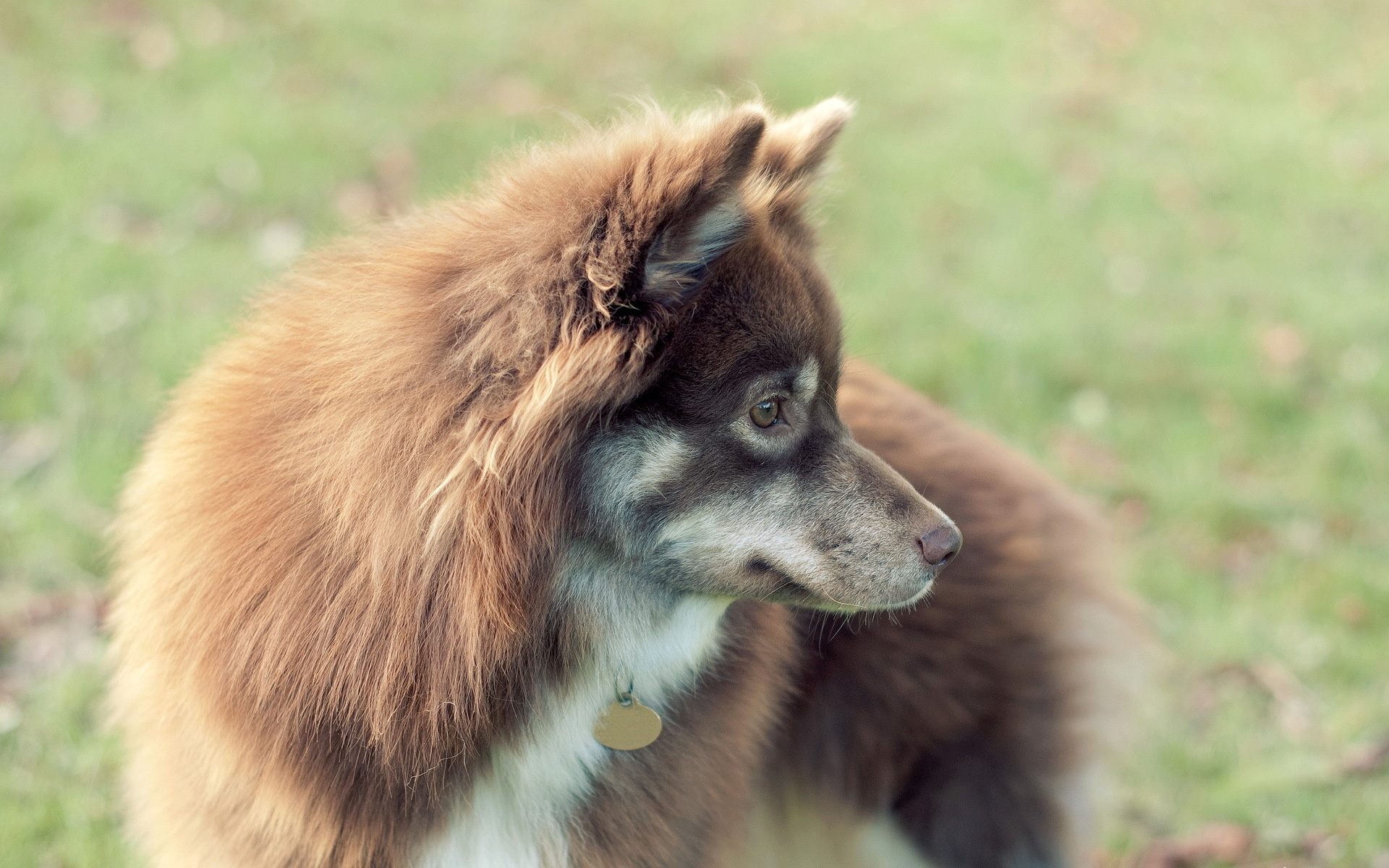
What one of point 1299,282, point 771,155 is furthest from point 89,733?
point 1299,282

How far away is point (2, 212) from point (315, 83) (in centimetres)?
244

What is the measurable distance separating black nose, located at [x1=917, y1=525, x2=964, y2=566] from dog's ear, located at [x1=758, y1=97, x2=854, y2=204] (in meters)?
0.85

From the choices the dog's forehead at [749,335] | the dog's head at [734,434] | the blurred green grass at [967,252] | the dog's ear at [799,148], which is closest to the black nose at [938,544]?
the dog's head at [734,434]

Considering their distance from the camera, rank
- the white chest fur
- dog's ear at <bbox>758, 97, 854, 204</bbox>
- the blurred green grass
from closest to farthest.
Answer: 1. the white chest fur
2. dog's ear at <bbox>758, 97, 854, 204</bbox>
3. the blurred green grass

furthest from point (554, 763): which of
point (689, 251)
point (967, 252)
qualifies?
point (967, 252)

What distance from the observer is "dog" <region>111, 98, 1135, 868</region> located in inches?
82.3

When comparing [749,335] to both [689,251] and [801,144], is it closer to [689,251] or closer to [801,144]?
[689,251]

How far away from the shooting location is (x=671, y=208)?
2.03 metres

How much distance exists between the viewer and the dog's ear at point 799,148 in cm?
262

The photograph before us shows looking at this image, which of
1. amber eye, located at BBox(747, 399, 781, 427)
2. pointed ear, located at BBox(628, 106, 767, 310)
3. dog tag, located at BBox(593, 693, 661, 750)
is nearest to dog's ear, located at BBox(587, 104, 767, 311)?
pointed ear, located at BBox(628, 106, 767, 310)

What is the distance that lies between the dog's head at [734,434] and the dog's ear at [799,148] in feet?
0.24

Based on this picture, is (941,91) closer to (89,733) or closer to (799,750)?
(799,750)

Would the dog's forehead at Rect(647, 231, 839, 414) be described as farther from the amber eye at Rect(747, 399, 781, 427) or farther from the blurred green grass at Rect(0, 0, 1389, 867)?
the blurred green grass at Rect(0, 0, 1389, 867)

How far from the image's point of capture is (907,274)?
716cm
